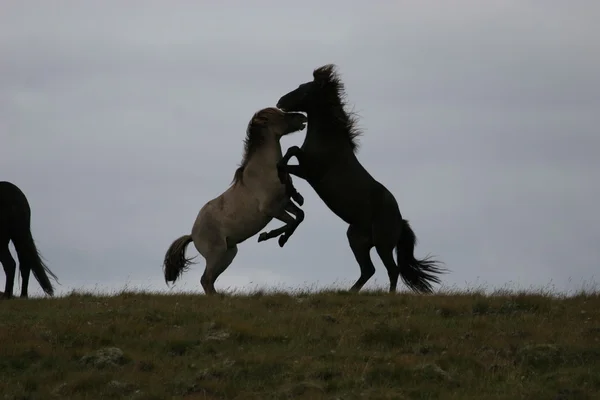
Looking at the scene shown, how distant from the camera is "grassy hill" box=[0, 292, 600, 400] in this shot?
1066cm

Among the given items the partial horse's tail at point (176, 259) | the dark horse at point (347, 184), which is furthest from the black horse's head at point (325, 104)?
the partial horse's tail at point (176, 259)

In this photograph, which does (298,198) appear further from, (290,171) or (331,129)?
(331,129)

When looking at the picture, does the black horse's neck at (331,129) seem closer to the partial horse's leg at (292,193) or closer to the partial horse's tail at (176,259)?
the partial horse's leg at (292,193)

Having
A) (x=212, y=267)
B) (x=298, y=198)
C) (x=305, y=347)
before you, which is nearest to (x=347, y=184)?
(x=298, y=198)

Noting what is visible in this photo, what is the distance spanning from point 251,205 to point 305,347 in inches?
165

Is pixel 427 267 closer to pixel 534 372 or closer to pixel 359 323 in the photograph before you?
pixel 359 323

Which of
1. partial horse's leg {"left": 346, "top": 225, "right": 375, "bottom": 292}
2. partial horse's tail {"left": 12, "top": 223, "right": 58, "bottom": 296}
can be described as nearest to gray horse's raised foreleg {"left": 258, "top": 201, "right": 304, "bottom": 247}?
partial horse's leg {"left": 346, "top": 225, "right": 375, "bottom": 292}

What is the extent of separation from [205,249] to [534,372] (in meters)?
5.88

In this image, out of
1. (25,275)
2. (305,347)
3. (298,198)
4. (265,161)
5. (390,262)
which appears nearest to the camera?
(305,347)

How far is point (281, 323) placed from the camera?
12.6 metres

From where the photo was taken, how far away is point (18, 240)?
1603cm

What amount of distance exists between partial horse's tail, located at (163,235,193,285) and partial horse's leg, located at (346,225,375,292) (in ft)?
7.71

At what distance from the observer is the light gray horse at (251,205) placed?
51.2ft

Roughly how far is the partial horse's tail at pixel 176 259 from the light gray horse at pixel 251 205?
241 millimetres
